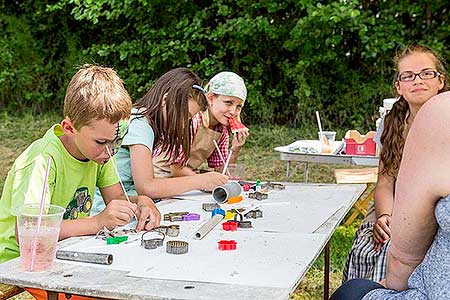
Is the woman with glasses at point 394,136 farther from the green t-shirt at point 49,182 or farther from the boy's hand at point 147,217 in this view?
the green t-shirt at point 49,182

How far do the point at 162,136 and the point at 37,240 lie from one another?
145cm

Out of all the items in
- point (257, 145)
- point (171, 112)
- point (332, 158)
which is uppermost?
point (171, 112)

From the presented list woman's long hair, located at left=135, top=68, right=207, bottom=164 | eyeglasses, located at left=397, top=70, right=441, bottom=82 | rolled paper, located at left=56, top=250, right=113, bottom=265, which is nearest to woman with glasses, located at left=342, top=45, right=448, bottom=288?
eyeglasses, located at left=397, top=70, right=441, bottom=82

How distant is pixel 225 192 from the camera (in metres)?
2.83

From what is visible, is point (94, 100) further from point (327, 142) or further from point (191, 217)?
point (327, 142)

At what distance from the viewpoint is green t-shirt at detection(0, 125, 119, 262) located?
225 centimetres

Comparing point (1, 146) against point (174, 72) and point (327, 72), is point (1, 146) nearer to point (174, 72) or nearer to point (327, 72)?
point (327, 72)

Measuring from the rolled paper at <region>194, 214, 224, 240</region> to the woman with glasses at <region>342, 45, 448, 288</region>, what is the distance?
2.57ft

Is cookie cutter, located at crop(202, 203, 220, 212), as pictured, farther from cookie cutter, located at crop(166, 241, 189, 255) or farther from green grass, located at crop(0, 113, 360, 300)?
green grass, located at crop(0, 113, 360, 300)

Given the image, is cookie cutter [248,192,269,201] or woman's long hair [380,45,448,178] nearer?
cookie cutter [248,192,269,201]

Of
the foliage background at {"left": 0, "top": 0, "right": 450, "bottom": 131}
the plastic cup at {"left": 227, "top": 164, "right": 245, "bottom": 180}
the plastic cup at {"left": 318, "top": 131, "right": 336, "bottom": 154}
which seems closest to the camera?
the plastic cup at {"left": 227, "top": 164, "right": 245, "bottom": 180}

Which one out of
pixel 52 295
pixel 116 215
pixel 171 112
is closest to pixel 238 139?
pixel 171 112

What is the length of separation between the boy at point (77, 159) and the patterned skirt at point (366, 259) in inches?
38.1

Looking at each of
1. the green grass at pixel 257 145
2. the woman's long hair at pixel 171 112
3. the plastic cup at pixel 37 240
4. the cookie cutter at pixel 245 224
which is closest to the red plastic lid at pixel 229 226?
the cookie cutter at pixel 245 224
